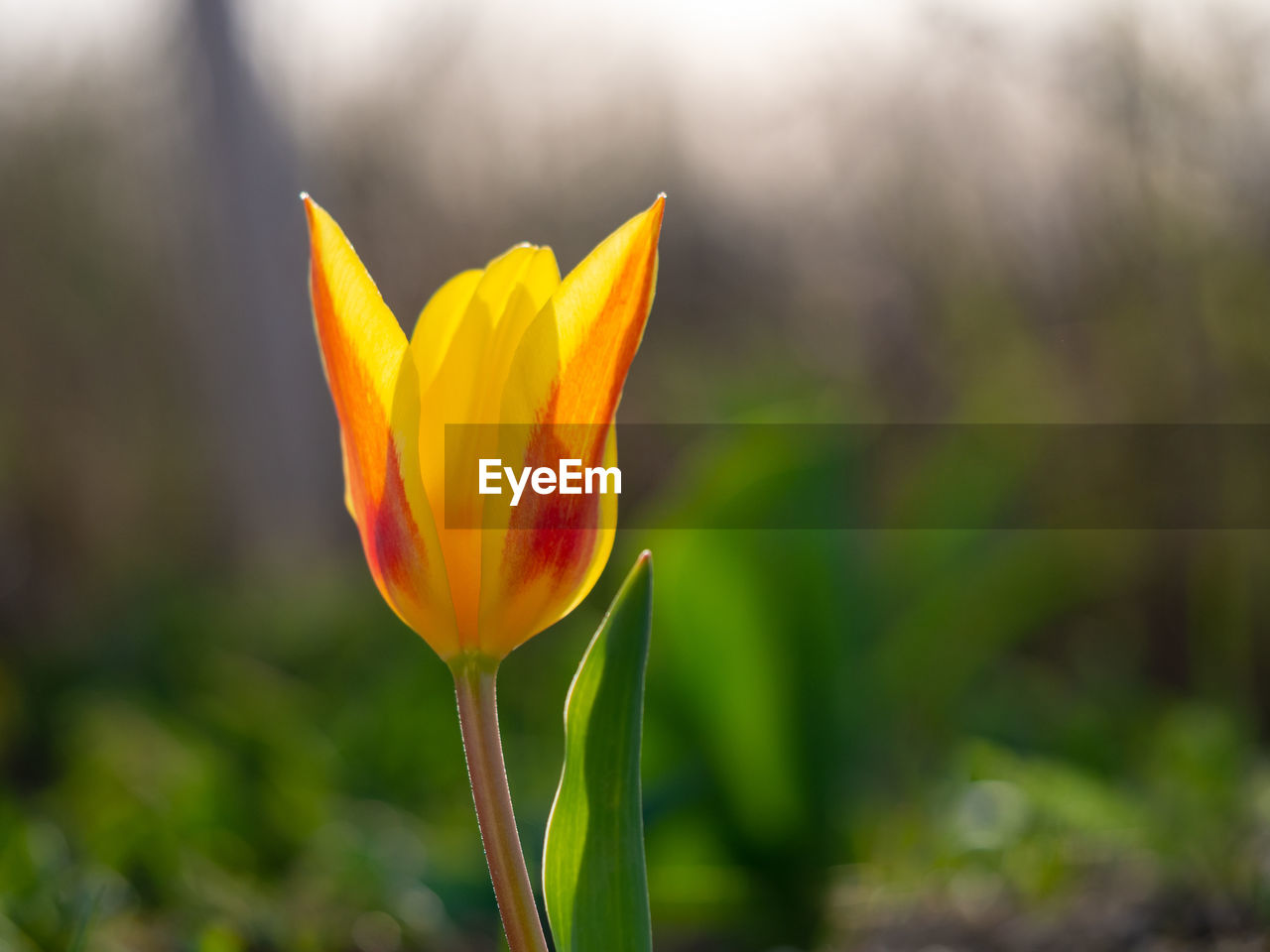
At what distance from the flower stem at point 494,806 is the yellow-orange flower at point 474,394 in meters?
0.01

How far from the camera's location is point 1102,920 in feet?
2.83

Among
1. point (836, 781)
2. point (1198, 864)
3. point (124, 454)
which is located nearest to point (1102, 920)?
point (1198, 864)

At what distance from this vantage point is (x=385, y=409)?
382 mm

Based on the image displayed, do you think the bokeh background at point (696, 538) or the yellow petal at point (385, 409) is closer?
the yellow petal at point (385, 409)

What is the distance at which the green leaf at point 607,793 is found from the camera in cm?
40

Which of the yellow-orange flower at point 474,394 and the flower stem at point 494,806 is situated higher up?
the yellow-orange flower at point 474,394

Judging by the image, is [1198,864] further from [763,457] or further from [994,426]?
[994,426]
